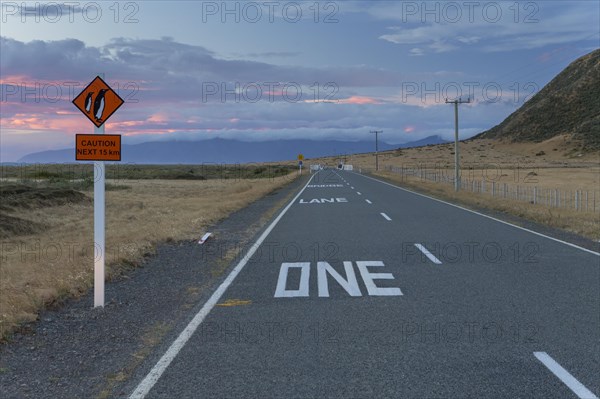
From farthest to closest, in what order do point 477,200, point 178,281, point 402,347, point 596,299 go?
point 477,200 → point 178,281 → point 596,299 → point 402,347

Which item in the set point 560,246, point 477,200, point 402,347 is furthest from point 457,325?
point 477,200

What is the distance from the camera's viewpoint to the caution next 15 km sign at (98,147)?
7.12m

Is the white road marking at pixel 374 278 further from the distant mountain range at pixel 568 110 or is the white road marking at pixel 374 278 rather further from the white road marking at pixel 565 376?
the distant mountain range at pixel 568 110

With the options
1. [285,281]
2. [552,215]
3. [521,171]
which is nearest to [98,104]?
[285,281]

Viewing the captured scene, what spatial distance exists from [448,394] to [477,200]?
2324 cm

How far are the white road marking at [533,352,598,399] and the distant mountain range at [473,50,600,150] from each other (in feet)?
→ 369

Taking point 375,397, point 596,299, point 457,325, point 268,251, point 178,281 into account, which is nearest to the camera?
point 375,397

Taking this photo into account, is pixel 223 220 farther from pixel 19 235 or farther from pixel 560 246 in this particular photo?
pixel 560 246

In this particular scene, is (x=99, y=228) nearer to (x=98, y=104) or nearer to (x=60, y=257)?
(x=98, y=104)

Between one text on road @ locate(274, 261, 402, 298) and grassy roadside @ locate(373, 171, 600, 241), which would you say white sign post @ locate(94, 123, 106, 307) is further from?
grassy roadside @ locate(373, 171, 600, 241)

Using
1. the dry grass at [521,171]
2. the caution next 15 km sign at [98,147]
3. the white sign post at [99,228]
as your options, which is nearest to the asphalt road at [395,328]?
the white sign post at [99,228]

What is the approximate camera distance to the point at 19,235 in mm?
19812

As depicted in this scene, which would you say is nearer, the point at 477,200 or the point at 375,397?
Result: the point at 375,397

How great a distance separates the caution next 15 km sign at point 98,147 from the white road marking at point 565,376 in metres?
5.31
